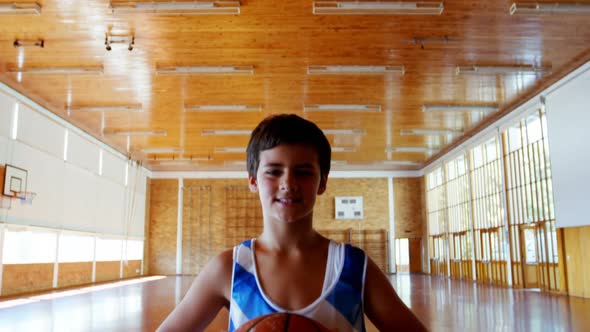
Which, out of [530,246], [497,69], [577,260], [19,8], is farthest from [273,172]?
[530,246]

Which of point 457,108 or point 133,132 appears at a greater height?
point 133,132

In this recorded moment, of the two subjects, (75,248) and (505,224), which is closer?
(505,224)

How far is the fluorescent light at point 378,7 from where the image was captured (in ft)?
35.2

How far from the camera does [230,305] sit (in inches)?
48.2

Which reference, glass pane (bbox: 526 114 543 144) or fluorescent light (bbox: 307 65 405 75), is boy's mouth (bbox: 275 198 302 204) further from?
glass pane (bbox: 526 114 543 144)

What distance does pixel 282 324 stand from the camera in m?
1.06

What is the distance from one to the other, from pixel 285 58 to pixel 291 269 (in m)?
13.3

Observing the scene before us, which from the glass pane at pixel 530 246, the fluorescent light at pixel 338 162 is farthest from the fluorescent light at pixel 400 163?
the glass pane at pixel 530 246

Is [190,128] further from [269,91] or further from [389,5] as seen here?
[389,5]

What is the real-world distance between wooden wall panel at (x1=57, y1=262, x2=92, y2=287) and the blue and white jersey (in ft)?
69.2

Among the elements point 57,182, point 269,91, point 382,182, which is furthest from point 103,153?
point 382,182

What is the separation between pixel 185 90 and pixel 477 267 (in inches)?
605

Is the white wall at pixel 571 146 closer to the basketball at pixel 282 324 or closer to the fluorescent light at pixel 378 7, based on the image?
the fluorescent light at pixel 378 7

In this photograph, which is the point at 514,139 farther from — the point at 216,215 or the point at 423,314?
the point at 216,215
